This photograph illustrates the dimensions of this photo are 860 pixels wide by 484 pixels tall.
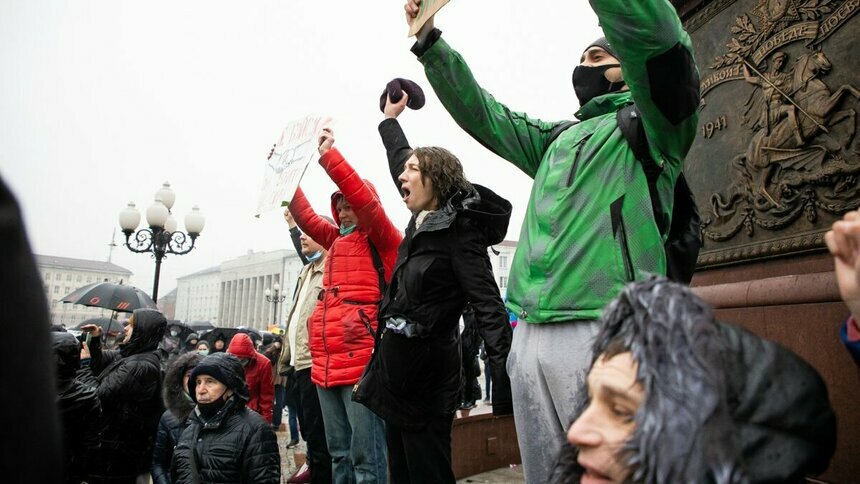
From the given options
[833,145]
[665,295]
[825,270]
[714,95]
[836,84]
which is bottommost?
[665,295]

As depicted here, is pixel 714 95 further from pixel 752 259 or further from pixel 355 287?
pixel 355 287

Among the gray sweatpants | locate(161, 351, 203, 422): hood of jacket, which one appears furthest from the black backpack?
locate(161, 351, 203, 422): hood of jacket

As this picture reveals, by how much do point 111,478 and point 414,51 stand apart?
4.00 meters

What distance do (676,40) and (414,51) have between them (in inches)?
38.4

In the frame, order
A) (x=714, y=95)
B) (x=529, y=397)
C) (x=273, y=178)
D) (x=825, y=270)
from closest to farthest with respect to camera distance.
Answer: (x=529, y=397) → (x=825, y=270) → (x=714, y=95) → (x=273, y=178)

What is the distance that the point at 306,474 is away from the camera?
559cm

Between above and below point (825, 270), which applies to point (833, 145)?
above

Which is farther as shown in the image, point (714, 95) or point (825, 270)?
point (714, 95)

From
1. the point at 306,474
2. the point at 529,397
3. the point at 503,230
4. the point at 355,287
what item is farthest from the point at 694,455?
the point at 306,474

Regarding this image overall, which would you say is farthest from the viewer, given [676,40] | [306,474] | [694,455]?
[306,474]

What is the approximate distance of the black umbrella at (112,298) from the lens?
1011cm

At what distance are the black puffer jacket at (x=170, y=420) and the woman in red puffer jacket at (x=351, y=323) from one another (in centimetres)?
131

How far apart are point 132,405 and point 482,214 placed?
11.1 feet

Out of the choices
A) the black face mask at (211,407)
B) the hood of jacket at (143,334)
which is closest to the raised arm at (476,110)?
the black face mask at (211,407)
